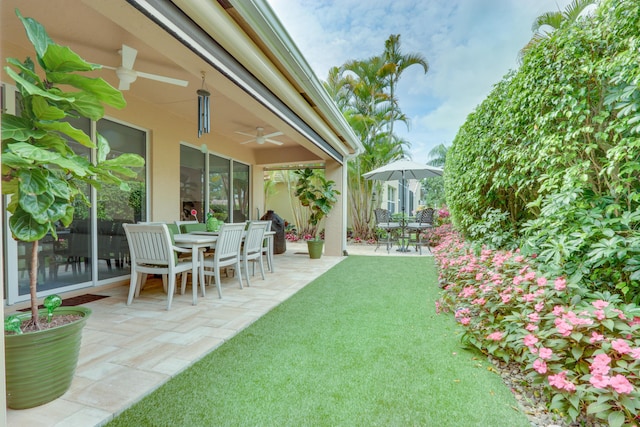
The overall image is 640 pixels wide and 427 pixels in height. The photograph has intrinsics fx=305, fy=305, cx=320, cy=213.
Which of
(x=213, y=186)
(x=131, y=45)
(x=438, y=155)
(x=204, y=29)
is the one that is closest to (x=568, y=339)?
(x=204, y=29)

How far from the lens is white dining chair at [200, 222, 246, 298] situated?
3900mm

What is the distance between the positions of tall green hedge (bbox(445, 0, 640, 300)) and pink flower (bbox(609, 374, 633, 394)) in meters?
0.63

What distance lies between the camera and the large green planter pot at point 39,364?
161 cm

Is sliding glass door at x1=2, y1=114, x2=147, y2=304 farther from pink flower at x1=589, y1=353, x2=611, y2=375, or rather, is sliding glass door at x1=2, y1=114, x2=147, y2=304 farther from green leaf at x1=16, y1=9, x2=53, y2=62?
pink flower at x1=589, y1=353, x2=611, y2=375

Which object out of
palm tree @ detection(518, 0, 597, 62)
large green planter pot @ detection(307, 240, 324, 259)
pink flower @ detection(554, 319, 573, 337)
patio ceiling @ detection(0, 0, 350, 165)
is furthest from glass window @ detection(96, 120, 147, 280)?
palm tree @ detection(518, 0, 597, 62)

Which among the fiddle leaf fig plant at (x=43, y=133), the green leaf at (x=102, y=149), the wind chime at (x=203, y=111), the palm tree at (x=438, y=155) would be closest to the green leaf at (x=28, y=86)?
the fiddle leaf fig plant at (x=43, y=133)

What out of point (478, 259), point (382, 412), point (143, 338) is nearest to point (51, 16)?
point (143, 338)

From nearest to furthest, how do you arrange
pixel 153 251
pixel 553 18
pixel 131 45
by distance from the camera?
pixel 131 45 < pixel 153 251 < pixel 553 18

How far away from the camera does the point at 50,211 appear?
158 centimetres

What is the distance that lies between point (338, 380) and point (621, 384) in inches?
56.8

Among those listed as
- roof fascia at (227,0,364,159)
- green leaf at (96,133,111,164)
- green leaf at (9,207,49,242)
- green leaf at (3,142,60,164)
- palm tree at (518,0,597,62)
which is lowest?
green leaf at (9,207,49,242)

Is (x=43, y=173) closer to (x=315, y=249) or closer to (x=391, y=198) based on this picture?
(x=315, y=249)

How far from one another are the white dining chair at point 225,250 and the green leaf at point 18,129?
2.39 m

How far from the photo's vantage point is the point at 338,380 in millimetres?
2025
